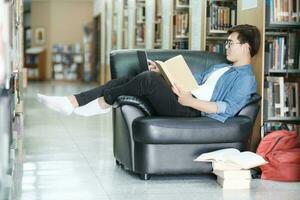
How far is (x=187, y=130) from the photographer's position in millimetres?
4090

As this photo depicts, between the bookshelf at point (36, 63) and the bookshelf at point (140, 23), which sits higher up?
the bookshelf at point (140, 23)

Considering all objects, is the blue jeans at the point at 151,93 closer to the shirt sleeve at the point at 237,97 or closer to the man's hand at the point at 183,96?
the man's hand at the point at 183,96

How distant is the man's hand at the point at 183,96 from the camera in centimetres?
423

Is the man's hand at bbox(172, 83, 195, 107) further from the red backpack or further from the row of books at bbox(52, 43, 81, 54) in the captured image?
the row of books at bbox(52, 43, 81, 54)

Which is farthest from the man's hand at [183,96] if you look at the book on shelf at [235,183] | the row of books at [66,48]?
the row of books at [66,48]

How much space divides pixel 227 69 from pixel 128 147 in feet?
3.22

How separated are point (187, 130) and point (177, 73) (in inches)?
18.3

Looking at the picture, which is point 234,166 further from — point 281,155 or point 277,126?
point 277,126

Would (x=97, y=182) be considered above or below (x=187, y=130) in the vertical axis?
below

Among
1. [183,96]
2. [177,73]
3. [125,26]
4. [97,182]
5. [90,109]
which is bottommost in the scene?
[97,182]

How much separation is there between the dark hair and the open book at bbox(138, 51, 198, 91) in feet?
1.71

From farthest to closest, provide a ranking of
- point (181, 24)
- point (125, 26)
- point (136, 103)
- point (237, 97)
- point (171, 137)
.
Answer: point (125, 26)
point (181, 24)
point (237, 97)
point (136, 103)
point (171, 137)

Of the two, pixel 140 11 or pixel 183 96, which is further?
pixel 140 11

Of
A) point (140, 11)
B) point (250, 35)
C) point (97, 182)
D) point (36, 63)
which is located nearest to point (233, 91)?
point (250, 35)
